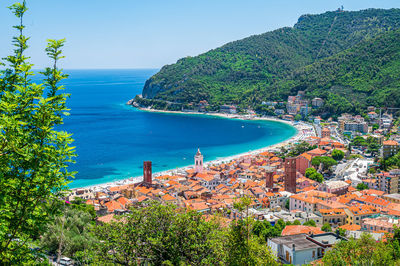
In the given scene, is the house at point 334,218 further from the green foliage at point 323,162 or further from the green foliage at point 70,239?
the green foliage at point 323,162

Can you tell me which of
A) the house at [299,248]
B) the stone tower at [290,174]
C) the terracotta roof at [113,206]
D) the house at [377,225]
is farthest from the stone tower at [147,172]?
the house at [377,225]

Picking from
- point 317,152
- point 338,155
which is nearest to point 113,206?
point 317,152

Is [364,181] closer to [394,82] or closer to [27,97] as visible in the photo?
[27,97]

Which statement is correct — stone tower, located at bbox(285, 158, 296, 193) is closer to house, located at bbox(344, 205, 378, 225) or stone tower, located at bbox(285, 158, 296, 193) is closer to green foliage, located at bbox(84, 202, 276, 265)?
house, located at bbox(344, 205, 378, 225)

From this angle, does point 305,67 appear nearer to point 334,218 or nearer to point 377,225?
point 334,218

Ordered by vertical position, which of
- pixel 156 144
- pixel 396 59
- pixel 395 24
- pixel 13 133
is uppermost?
pixel 395 24

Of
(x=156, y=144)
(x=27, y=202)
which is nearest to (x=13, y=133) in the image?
(x=27, y=202)
